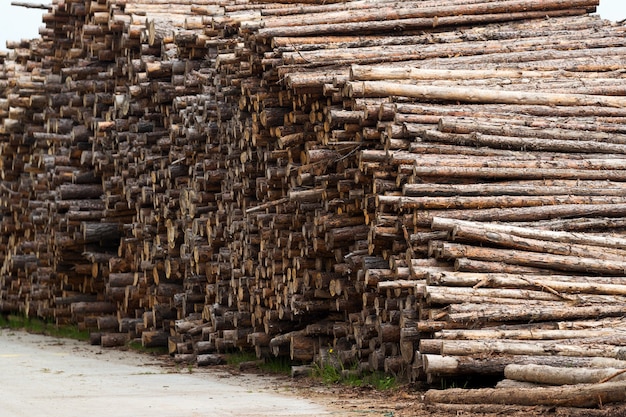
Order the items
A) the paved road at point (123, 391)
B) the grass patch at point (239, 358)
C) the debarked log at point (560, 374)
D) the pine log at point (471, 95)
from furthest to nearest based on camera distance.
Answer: the grass patch at point (239, 358) → the pine log at point (471, 95) → the paved road at point (123, 391) → the debarked log at point (560, 374)

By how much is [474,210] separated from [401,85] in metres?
1.58

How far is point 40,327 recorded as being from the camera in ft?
71.5

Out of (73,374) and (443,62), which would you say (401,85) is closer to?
(443,62)

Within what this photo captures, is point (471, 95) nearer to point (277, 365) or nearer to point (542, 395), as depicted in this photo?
point (277, 365)

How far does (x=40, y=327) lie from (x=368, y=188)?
11.3 metres

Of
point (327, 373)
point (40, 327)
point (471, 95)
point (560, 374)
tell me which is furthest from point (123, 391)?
point (40, 327)

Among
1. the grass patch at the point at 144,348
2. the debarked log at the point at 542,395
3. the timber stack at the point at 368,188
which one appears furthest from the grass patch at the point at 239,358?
the debarked log at the point at 542,395

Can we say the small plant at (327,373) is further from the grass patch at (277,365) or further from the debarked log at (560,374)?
the debarked log at (560,374)

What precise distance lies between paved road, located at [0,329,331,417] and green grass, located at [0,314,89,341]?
3.20 m

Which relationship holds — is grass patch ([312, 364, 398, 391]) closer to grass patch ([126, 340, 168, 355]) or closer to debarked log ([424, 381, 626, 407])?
debarked log ([424, 381, 626, 407])

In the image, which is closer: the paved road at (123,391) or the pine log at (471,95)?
the paved road at (123,391)

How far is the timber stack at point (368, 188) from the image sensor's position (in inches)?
415

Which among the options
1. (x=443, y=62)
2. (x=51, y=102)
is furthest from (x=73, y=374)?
(x=51, y=102)

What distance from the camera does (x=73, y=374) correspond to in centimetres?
1372
